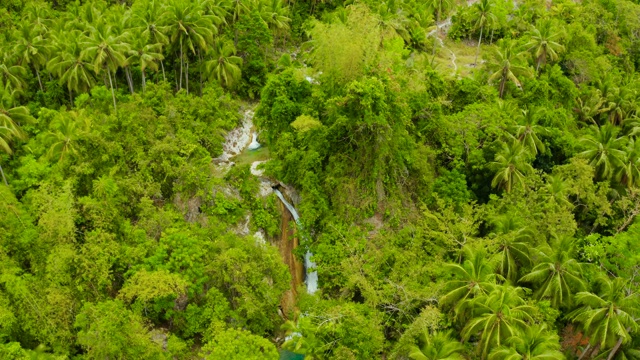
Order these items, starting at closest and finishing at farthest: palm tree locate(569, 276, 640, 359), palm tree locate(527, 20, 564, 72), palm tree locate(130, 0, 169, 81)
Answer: palm tree locate(569, 276, 640, 359), palm tree locate(130, 0, 169, 81), palm tree locate(527, 20, 564, 72)

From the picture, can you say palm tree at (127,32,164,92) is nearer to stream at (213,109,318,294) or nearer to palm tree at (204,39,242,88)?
palm tree at (204,39,242,88)

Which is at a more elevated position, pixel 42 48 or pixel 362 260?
pixel 42 48

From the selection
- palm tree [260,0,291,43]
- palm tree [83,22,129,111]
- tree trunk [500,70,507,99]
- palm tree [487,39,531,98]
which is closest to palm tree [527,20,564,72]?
palm tree [487,39,531,98]

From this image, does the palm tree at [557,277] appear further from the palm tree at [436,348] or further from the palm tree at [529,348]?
the palm tree at [436,348]

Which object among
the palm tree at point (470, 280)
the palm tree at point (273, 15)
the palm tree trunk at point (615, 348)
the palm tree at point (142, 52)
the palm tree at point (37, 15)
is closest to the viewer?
the palm tree trunk at point (615, 348)

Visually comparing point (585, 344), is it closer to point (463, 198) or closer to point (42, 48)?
point (463, 198)

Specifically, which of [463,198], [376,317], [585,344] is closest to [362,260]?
[376,317]

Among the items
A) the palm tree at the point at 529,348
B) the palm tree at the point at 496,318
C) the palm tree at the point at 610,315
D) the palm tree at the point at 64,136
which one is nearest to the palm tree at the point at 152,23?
the palm tree at the point at 64,136
